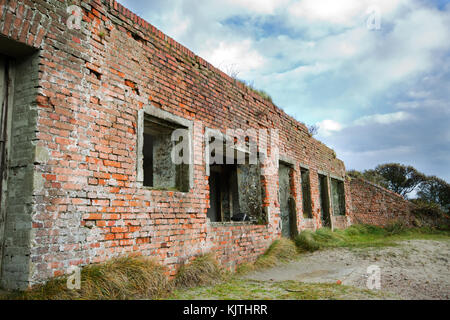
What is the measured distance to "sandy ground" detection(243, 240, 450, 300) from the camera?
15.1 ft

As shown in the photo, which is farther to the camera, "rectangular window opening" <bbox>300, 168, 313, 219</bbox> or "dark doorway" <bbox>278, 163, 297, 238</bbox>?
"rectangular window opening" <bbox>300, 168, 313, 219</bbox>

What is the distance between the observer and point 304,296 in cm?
393

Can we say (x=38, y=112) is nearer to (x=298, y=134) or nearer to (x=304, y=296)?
(x=304, y=296)

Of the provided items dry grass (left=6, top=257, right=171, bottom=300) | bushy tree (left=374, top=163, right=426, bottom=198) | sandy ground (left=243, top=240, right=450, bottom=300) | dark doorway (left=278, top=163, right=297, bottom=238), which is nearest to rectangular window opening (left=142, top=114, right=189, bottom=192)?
dry grass (left=6, top=257, right=171, bottom=300)

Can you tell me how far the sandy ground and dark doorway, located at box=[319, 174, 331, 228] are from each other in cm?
369

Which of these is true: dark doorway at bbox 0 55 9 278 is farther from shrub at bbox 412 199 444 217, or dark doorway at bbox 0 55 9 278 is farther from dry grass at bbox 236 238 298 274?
shrub at bbox 412 199 444 217

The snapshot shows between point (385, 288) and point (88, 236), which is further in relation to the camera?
point (385, 288)

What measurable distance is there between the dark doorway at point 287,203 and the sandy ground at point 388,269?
1210 mm

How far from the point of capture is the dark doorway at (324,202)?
39.2 feet

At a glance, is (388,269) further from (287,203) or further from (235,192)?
(235,192)

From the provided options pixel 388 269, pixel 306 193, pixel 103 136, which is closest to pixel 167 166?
pixel 103 136

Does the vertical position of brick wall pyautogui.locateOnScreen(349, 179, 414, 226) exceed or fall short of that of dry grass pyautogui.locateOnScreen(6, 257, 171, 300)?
it exceeds it
